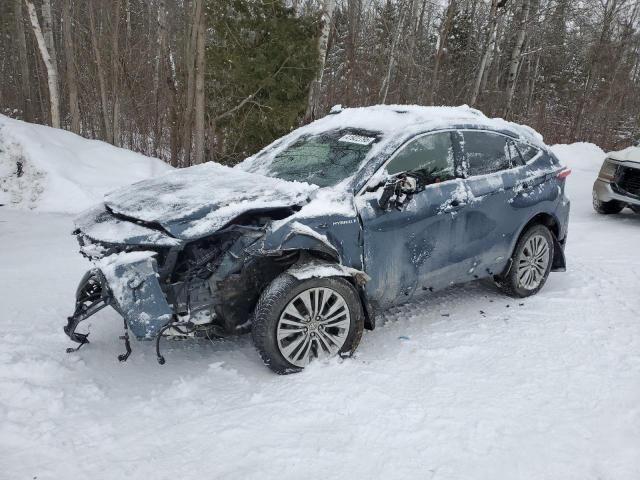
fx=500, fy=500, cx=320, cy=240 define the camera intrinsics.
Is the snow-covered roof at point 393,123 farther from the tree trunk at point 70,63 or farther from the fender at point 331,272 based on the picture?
the tree trunk at point 70,63

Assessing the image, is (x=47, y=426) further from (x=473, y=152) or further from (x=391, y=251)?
(x=473, y=152)

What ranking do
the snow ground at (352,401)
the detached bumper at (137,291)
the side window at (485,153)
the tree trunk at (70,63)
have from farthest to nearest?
the tree trunk at (70,63)
the side window at (485,153)
the detached bumper at (137,291)
the snow ground at (352,401)

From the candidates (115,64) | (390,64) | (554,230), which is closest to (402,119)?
(554,230)

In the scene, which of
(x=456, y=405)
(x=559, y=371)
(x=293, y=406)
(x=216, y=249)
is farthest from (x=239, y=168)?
(x=559, y=371)

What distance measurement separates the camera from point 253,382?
3473 mm

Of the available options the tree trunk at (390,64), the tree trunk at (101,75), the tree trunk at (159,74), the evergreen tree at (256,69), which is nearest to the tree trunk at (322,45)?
the evergreen tree at (256,69)

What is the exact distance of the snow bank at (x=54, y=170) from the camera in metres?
7.72

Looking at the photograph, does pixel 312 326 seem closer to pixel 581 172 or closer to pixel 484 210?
pixel 484 210

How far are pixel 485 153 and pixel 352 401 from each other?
2.66m

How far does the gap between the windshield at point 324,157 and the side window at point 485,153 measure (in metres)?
0.91

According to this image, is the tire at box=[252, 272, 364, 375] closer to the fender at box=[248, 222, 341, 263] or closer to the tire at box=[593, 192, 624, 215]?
the fender at box=[248, 222, 341, 263]

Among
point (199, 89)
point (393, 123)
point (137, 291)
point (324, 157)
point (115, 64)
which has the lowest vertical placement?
point (137, 291)

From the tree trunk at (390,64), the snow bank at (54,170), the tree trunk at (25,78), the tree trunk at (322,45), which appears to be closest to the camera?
the snow bank at (54,170)

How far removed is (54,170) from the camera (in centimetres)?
804
